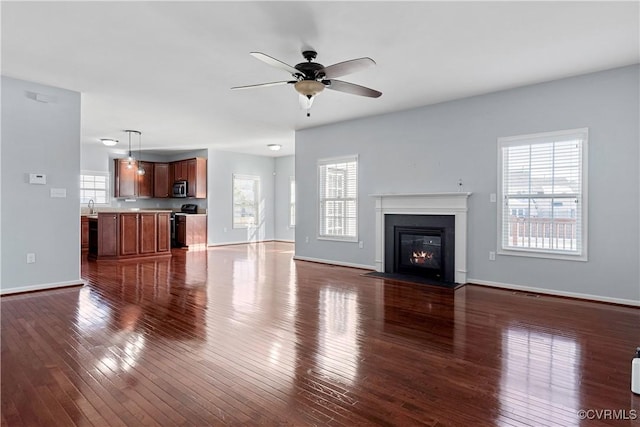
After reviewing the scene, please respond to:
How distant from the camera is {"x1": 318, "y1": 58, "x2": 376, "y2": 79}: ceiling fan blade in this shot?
307 centimetres

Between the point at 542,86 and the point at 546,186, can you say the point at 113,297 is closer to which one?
the point at 546,186

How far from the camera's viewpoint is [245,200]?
36.1 ft

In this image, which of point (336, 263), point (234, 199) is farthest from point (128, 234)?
point (336, 263)

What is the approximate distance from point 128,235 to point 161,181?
346 cm

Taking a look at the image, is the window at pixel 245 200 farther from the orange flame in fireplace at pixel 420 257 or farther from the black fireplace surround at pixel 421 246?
the orange flame in fireplace at pixel 420 257

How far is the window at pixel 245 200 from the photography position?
424 inches

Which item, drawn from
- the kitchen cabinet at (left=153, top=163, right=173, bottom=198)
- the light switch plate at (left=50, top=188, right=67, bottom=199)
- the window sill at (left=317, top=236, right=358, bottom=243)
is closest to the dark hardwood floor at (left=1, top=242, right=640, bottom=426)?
the light switch plate at (left=50, top=188, right=67, bottom=199)

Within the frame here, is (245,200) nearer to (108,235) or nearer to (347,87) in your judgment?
(108,235)

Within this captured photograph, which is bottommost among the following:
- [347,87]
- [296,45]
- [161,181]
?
[161,181]

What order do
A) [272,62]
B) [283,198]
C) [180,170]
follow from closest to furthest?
1. [272,62]
2. [180,170]
3. [283,198]

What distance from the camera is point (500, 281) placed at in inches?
198

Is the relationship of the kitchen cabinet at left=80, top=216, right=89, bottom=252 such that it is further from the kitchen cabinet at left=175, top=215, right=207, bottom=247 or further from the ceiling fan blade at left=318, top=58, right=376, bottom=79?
the ceiling fan blade at left=318, top=58, right=376, bottom=79

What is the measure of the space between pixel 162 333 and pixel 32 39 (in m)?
3.09

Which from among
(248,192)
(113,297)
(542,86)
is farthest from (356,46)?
(248,192)
